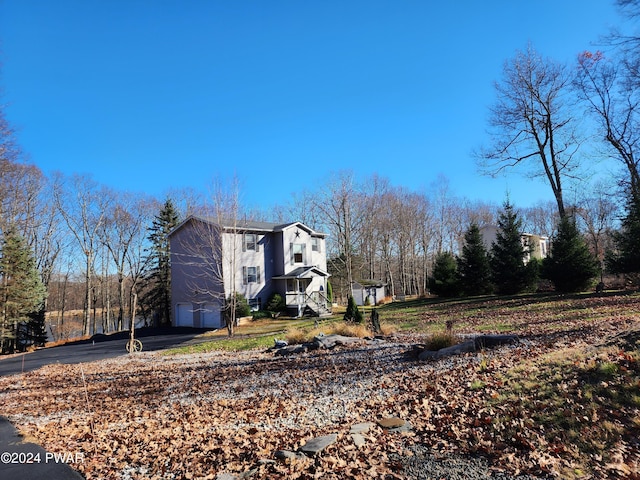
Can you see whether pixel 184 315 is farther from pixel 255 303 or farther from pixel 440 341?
pixel 440 341

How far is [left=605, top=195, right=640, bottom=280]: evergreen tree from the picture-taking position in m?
19.1

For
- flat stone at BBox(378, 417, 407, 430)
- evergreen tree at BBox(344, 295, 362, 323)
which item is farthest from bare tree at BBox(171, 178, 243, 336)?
flat stone at BBox(378, 417, 407, 430)

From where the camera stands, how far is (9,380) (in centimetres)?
1255

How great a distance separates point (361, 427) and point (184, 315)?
27.4 m

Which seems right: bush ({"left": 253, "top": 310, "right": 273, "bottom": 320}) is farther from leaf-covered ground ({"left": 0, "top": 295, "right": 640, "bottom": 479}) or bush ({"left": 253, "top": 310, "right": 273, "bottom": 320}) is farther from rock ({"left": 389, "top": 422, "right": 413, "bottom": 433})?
rock ({"left": 389, "top": 422, "right": 413, "bottom": 433})

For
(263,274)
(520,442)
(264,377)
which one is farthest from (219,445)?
(263,274)

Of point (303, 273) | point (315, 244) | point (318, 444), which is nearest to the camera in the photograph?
point (318, 444)

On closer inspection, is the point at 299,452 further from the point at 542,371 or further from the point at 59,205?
the point at 59,205

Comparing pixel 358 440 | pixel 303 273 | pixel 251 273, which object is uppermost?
pixel 251 273

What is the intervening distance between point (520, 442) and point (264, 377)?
6.43m

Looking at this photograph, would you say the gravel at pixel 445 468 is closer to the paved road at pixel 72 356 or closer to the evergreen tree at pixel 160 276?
→ the paved road at pixel 72 356

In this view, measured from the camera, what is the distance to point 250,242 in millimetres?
29234

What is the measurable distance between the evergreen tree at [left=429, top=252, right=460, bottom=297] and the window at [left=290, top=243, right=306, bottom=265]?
35.9ft

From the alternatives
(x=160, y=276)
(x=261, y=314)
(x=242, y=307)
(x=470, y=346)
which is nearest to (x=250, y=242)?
(x=242, y=307)
